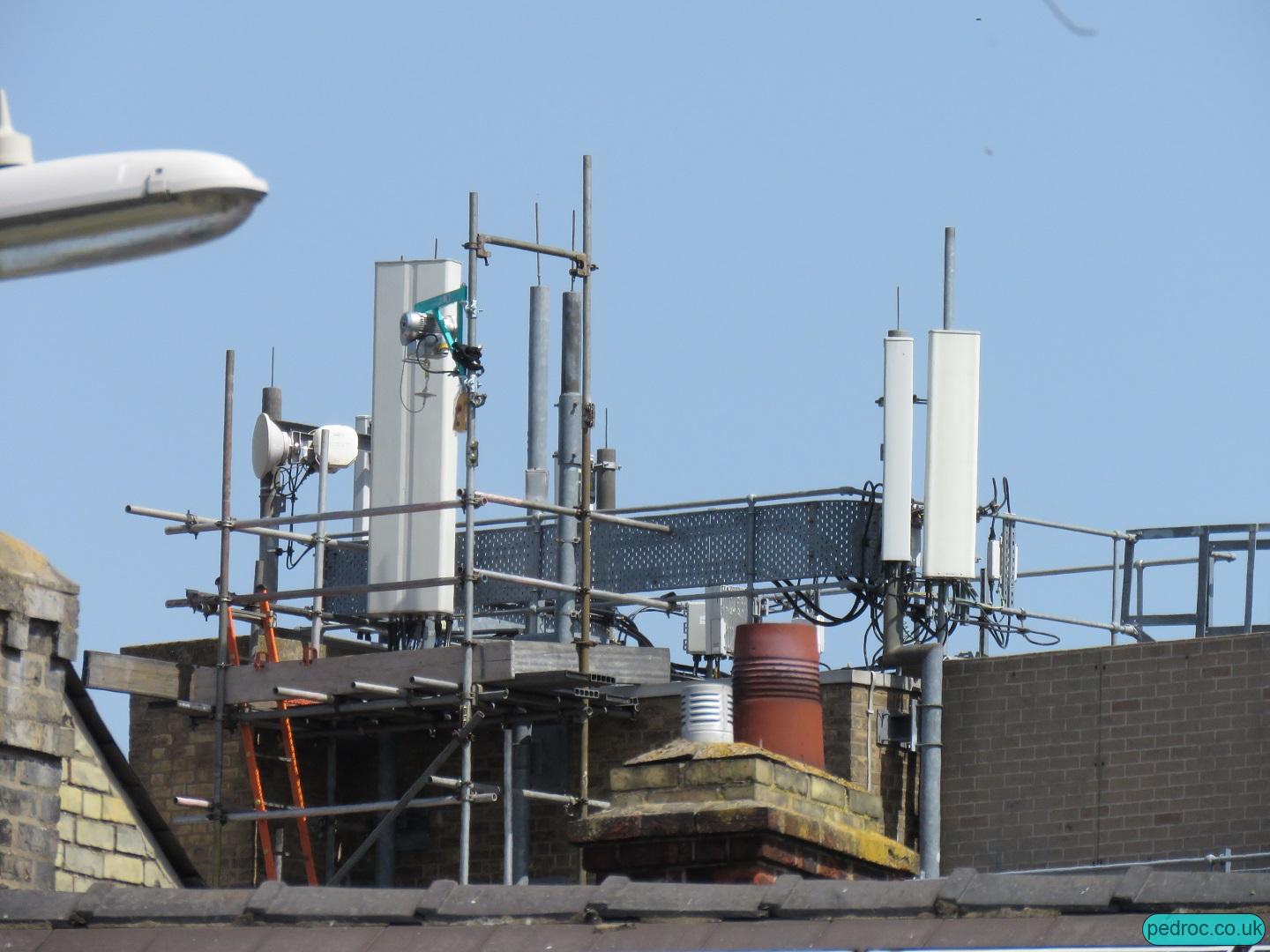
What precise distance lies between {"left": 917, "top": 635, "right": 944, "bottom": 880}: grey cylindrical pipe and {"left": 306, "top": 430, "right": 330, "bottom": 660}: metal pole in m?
4.22

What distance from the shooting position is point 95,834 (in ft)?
49.9

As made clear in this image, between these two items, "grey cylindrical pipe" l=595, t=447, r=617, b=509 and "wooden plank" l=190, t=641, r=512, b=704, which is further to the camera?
"grey cylindrical pipe" l=595, t=447, r=617, b=509

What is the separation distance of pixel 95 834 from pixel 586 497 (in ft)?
17.2

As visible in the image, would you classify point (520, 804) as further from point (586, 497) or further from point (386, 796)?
point (586, 497)

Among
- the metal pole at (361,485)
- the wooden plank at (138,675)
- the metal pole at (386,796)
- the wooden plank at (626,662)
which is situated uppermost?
the metal pole at (361,485)

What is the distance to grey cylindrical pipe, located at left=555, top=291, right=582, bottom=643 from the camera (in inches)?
818

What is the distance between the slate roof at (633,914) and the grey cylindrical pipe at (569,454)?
377 inches

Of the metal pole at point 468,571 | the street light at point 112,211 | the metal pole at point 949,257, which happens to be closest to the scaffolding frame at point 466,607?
the metal pole at point 468,571

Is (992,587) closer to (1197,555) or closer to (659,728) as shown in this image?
(1197,555)

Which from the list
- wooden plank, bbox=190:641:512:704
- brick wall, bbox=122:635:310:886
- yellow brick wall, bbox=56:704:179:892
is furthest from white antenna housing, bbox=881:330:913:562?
yellow brick wall, bbox=56:704:179:892

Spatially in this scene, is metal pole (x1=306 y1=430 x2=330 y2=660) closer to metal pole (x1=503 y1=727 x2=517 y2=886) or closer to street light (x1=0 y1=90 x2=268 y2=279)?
metal pole (x1=503 y1=727 x2=517 y2=886)

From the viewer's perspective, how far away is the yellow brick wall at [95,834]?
15.0 m

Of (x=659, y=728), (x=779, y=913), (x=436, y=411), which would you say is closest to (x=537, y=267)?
(x=436, y=411)

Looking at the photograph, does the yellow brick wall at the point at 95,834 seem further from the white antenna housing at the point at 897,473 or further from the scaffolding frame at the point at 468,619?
the white antenna housing at the point at 897,473
